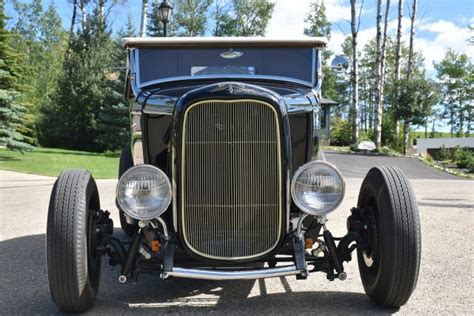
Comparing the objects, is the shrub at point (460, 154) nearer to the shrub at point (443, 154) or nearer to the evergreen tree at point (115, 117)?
the shrub at point (443, 154)

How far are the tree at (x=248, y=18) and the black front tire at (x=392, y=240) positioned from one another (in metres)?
39.8

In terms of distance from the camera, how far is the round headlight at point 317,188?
3145 millimetres

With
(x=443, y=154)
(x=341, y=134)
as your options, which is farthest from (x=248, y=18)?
(x=443, y=154)

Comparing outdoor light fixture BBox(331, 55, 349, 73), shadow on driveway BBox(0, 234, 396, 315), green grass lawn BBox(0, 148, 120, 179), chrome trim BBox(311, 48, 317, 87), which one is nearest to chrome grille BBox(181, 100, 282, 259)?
shadow on driveway BBox(0, 234, 396, 315)

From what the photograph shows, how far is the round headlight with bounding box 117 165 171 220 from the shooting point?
3096 mm

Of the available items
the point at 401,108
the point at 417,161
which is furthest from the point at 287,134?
the point at 401,108

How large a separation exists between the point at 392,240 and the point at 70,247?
2.03m

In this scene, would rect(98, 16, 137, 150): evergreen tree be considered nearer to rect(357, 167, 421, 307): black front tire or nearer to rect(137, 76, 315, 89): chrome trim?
rect(137, 76, 315, 89): chrome trim

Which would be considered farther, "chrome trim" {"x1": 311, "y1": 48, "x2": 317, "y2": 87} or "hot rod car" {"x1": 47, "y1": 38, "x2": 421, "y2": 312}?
"chrome trim" {"x1": 311, "y1": 48, "x2": 317, "y2": 87}

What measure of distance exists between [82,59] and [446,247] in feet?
84.5

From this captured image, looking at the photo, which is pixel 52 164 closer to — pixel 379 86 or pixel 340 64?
pixel 340 64

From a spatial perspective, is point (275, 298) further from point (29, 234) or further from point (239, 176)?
point (29, 234)

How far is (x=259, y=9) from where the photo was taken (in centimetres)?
4178

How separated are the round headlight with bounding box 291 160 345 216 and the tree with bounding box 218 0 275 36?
4001 centimetres
